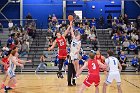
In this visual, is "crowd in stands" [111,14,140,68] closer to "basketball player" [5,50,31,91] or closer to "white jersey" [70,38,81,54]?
"white jersey" [70,38,81,54]

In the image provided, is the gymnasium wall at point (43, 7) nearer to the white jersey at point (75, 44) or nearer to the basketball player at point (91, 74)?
the white jersey at point (75, 44)

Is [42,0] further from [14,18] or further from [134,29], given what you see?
[134,29]

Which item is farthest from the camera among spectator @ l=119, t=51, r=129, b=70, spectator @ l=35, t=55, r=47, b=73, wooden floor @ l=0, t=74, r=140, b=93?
spectator @ l=119, t=51, r=129, b=70

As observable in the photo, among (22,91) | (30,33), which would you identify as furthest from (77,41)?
(30,33)

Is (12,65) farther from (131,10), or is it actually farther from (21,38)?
(131,10)

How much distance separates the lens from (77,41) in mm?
14844

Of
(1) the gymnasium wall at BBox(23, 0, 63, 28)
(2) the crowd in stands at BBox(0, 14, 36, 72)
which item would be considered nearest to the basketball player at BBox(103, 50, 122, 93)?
(2) the crowd in stands at BBox(0, 14, 36, 72)

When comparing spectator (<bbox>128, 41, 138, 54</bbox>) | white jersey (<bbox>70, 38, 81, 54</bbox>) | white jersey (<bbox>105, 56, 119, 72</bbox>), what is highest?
white jersey (<bbox>70, 38, 81, 54</bbox>)

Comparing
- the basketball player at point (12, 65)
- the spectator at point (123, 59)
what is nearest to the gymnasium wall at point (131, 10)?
the spectator at point (123, 59)

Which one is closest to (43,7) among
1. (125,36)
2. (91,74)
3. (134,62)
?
(125,36)

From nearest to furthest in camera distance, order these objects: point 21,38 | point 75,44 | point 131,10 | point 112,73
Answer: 1. point 112,73
2. point 75,44
3. point 21,38
4. point 131,10

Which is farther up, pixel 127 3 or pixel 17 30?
pixel 127 3

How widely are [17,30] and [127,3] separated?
1368 cm

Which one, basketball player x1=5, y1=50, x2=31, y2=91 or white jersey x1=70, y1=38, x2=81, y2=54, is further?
white jersey x1=70, y1=38, x2=81, y2=54
